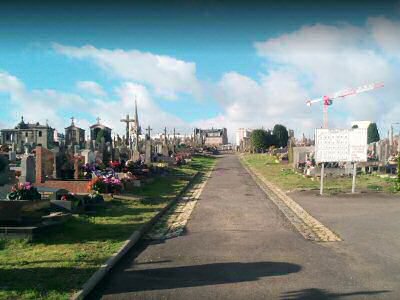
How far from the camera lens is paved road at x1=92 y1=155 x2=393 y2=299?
524 centimetres

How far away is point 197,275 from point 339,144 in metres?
13.3

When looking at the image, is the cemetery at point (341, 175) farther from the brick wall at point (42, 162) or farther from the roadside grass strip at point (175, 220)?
the brick wall at point (42, 162)

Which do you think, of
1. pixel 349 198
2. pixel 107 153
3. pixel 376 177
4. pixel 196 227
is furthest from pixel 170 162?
pixel 196 227

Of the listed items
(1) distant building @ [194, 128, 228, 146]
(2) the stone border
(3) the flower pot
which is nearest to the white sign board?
(2) the stone border

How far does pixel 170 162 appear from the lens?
36.1 m

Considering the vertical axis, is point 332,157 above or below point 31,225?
above

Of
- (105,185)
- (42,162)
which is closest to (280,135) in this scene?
(42,162)

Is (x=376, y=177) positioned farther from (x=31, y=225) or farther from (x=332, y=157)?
(x=31, y=225)

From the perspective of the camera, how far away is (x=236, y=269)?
245 inches

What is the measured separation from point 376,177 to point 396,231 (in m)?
14.8

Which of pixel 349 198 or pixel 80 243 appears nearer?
pixel 80 243

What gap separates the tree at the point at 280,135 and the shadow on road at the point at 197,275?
2827 inches

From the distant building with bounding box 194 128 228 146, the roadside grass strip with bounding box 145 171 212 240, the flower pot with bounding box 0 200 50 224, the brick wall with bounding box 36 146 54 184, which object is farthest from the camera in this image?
the distant building with bounding box 194 128 228 146

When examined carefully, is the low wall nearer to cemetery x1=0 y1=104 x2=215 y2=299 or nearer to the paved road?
cemetery x1=0 y1=104 x2=215 y2=299
